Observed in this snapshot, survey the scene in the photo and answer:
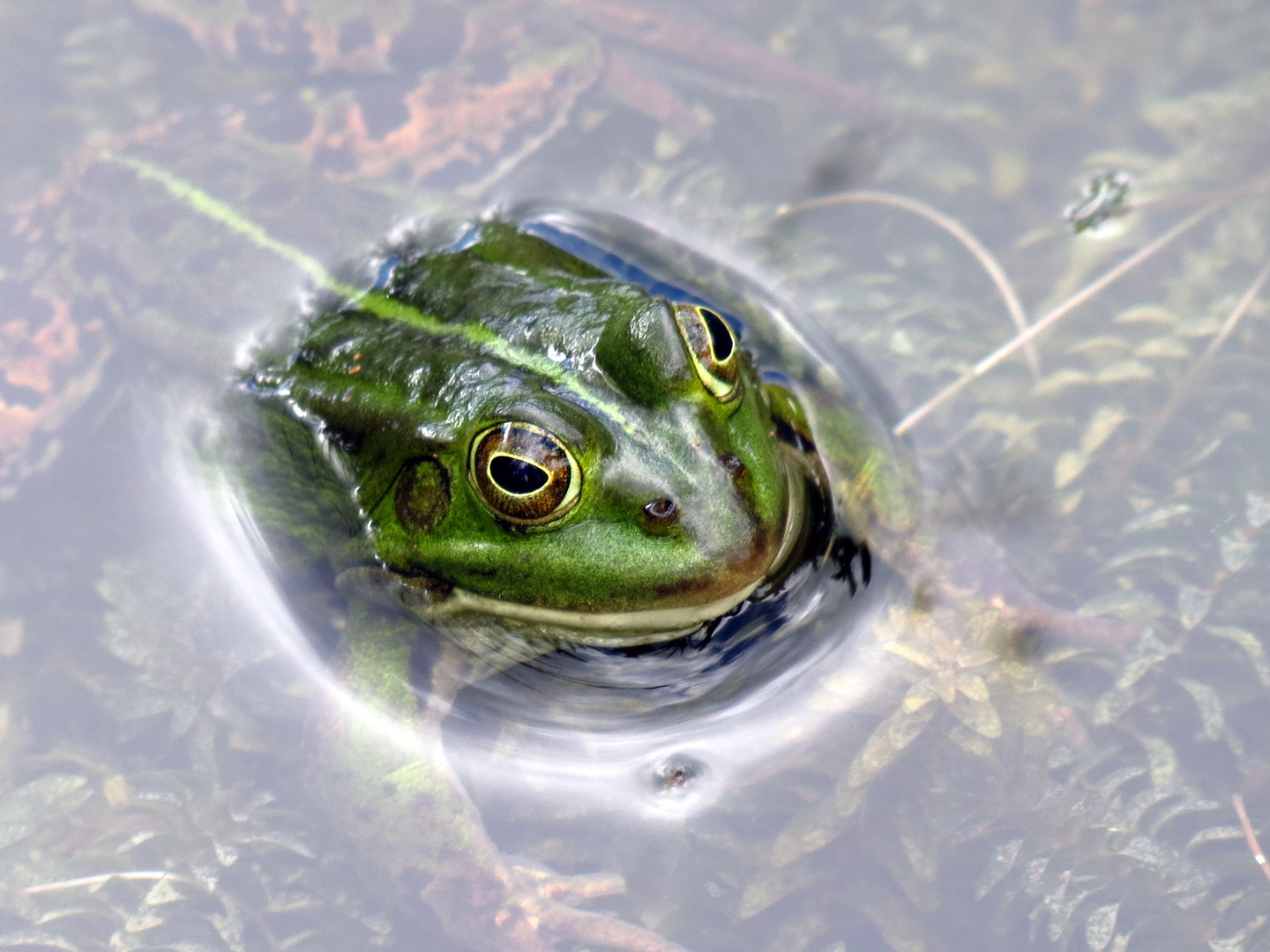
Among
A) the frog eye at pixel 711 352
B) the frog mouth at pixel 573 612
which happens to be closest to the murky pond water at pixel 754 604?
the frog mouth at pixel 573 612

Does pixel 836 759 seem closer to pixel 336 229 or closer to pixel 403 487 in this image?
pixel 403 487

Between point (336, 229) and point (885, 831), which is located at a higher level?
point (336, 229)

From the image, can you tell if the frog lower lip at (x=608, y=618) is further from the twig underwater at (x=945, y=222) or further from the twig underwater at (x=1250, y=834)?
the twig underwater at (x=945, y=222)

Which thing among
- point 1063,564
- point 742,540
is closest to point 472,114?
point 742,540

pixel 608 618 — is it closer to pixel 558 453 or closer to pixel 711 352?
pixel 558 453

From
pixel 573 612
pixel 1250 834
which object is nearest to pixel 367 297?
pixel 573 612
